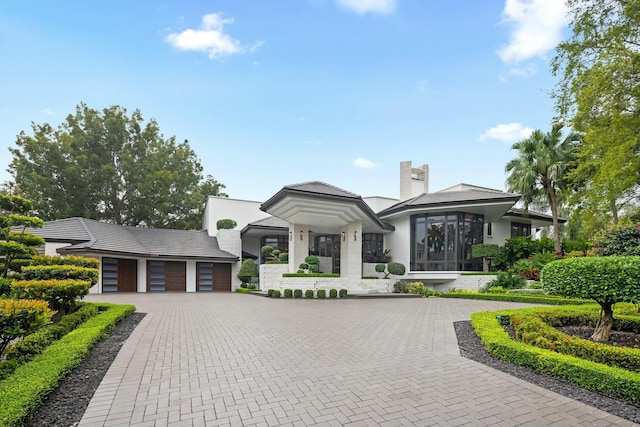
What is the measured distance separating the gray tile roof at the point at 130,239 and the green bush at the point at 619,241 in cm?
1914

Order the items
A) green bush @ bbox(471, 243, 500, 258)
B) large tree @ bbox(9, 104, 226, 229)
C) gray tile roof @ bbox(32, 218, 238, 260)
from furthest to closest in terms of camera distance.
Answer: large tree @ bbox(9, 104, 226, 229)
gray tile roof @ bbox(32, 218, 238, 260)
green bush @ bbox(471, 243, 500, 258)

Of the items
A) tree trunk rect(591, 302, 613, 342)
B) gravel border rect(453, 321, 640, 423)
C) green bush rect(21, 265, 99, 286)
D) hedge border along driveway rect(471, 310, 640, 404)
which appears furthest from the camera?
green bush rect(21, 265, 99, 286)

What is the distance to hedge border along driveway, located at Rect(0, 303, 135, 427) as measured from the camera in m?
3.01

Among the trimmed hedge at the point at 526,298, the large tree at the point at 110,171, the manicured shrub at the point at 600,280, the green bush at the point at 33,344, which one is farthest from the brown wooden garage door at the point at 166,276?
the manicured shrub at the point at 600,280

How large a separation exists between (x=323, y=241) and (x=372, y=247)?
11.3 ft

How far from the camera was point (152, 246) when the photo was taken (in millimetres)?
21250

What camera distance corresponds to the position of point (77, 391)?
3.92 m

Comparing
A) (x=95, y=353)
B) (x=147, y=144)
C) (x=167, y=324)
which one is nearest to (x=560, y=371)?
(x=95, y=353)

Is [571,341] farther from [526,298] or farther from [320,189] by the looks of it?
[320,189]

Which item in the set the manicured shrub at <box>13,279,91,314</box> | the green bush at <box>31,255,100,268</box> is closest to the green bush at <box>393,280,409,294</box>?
the green bush at <box>31,255,100,268</box>

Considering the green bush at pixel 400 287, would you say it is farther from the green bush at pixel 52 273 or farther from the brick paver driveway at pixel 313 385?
the green bush at pixel 52 273

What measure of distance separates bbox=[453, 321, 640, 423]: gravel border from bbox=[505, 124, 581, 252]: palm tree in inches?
588

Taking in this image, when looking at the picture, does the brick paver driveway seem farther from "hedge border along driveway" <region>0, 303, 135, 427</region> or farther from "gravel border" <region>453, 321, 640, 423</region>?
"hedge border along driveway" <region>0, 303, 135, 427</region>

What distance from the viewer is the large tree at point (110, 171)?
25.6 m
